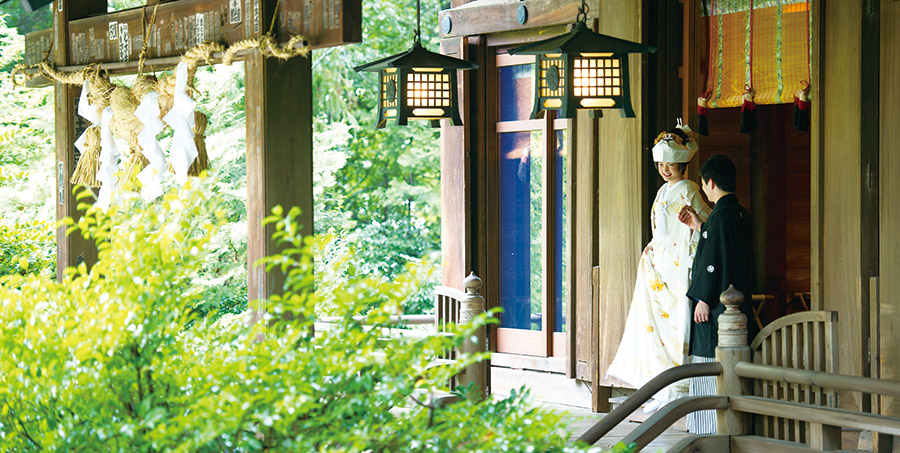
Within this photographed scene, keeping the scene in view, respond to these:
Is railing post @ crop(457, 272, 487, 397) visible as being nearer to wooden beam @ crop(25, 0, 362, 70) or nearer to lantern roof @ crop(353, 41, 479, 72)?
lantern roof @ crop(353, 41, 479, 72)

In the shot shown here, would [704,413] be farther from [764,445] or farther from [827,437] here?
[827,437]

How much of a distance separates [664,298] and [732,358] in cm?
114

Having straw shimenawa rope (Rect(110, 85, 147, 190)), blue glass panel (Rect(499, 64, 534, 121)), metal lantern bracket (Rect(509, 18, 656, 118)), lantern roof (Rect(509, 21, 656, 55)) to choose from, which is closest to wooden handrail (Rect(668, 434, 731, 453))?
metal lantern bracket (Rect(509, 18, 656, 118))

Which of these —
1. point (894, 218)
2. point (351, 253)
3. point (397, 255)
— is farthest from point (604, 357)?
point (397, 255)

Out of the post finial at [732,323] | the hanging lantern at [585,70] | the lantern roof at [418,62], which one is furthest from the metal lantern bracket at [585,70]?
the post finial at [732,323]

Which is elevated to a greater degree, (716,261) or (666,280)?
A: (716,261)

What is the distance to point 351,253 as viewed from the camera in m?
2.18

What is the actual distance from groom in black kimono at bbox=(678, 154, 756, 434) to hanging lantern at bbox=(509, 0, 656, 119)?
0.84 m

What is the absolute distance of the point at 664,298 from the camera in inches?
218

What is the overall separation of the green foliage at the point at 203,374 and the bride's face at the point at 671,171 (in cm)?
341

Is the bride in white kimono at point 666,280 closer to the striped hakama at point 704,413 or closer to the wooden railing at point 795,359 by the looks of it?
the striped hakama at point 704,413

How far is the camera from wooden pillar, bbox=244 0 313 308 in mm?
3719

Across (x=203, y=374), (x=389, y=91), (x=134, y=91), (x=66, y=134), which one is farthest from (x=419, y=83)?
(x=203, y=374)

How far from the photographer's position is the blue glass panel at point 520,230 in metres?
6.73
